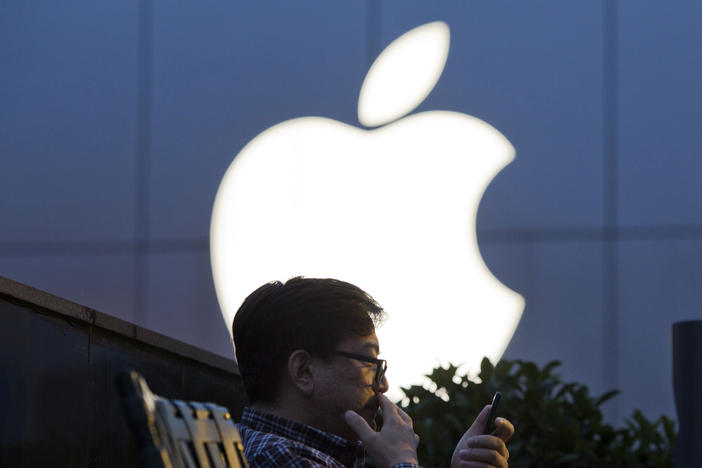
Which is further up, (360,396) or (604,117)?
(604,117)

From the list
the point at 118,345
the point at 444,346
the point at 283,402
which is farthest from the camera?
the point at 444,346

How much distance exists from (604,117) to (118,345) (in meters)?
4.17

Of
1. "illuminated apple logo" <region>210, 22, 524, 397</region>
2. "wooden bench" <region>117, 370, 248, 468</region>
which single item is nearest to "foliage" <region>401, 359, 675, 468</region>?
"illuminated apple logo" <region>210, 22, 524, 397</region>

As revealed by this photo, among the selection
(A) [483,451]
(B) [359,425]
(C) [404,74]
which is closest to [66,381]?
(B) [359,425]

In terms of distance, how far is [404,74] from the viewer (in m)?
6.00

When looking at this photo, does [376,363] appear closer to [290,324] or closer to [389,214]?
[290,324]

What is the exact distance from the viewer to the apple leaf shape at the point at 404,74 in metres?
5.97

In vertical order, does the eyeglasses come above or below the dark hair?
below

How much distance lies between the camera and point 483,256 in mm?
5930

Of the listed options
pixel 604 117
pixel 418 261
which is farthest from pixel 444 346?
pixel 604 117

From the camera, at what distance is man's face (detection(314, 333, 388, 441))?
2053 millimetres

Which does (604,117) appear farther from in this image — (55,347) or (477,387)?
(55,347)

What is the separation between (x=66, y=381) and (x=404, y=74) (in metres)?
4.12

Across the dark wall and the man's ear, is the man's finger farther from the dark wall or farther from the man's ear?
the dark wall
